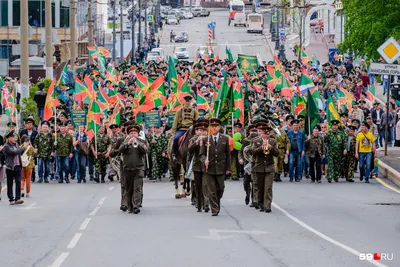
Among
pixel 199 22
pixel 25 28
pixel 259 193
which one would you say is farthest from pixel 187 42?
pixel 259 193

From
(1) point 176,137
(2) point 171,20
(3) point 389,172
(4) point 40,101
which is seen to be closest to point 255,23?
(2) point 171,20

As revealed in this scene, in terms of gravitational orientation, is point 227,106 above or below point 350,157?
above

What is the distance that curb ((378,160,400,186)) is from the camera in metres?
30.1

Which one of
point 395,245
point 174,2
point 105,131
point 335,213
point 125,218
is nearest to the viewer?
point 395,245

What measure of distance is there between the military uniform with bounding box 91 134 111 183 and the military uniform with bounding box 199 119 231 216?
9.75 metres

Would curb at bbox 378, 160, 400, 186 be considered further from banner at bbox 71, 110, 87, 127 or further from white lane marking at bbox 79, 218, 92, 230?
white lane marking at bbox 79, 218, 92, 230

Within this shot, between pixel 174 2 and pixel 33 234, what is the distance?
6877 inches

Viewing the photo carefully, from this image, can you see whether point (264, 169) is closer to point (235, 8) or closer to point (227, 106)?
point (227, 106)

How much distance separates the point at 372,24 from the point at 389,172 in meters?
8.96

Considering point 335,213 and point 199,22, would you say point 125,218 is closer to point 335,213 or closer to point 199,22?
point 335,213

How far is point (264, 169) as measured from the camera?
875 inches

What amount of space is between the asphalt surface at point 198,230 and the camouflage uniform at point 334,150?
99.6 inches

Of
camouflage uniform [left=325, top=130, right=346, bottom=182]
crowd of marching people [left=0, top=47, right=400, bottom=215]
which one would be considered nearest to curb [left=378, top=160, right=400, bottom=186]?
crowd of marching people [left=0, top=47, right=400, bottom=215]

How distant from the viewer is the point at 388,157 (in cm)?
3525
